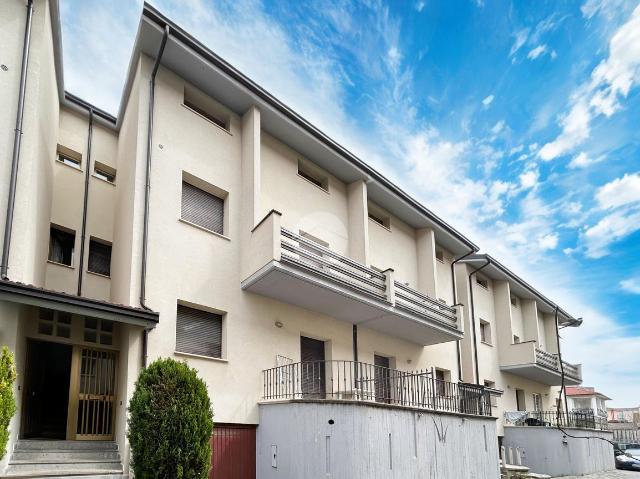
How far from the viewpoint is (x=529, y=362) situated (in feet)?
81.9

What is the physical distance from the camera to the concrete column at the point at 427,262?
68.5 feet

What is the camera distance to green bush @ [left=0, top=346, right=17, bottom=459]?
8.02m

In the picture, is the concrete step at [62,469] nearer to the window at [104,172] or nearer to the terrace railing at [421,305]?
the window at [104,172]

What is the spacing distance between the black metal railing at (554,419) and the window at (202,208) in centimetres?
1693

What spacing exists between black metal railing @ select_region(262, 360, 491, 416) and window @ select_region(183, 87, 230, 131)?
6.92 meters

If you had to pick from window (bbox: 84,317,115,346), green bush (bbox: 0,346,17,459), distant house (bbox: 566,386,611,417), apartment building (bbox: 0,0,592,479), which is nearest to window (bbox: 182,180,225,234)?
apartment building (bbox: 0,0,592,479)

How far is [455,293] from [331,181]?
28.5 ft

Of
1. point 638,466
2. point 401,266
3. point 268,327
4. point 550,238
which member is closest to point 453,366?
point 401,266

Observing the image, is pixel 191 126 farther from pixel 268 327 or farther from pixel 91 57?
pixel 268 327

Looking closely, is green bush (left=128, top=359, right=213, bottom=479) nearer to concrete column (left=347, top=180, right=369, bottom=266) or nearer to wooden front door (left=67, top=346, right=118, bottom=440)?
wooden front door (left=67, top=346, right=118, bottom=440)

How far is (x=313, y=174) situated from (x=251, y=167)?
3.70 m

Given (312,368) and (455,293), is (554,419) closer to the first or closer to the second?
(455,293)

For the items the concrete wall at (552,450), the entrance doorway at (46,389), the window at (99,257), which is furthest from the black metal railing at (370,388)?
the concrete wall at (552,450)

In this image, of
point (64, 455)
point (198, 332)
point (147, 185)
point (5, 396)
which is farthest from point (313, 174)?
point (5, 396)
